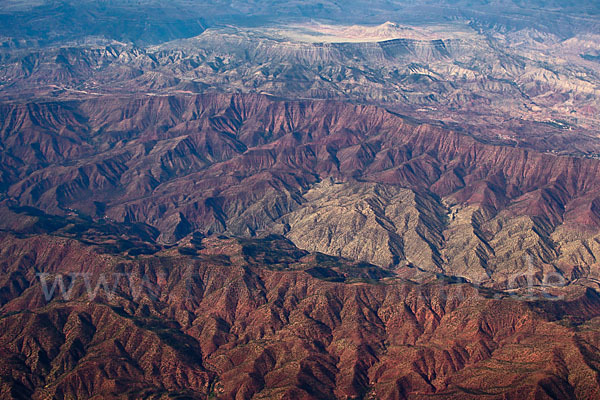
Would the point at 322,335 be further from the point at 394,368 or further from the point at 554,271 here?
the point at 554,271

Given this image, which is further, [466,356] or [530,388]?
[466,356]

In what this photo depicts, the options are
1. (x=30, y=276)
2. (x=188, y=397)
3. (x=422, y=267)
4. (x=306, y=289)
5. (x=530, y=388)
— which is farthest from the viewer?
(x=422, y=267)

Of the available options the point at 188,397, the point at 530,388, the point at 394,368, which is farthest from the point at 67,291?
the point at 530,388

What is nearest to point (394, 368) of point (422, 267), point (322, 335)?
point (322, 335)

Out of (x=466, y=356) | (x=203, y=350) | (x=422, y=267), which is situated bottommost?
(x=422, y=267)

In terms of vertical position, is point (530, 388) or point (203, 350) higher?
point (530, 388)

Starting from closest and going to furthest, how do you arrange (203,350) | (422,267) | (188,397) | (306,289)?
(188,397) → (203,350) → (306,289) → (422,267)

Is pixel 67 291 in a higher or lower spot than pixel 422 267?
higher

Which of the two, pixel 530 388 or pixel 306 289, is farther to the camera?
pixel 306 289

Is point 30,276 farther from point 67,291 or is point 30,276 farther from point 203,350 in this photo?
point 203,350
